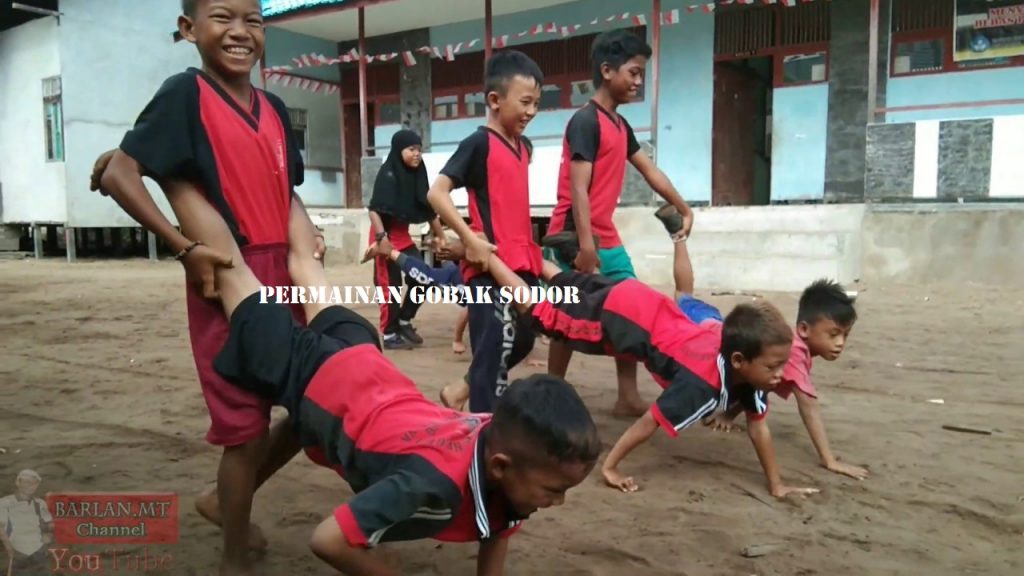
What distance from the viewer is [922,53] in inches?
364

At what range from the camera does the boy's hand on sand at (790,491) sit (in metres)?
2.68

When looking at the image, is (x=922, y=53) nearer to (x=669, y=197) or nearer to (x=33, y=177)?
(x=669, y=197)

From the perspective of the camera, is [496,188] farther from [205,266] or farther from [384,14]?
[384,14]

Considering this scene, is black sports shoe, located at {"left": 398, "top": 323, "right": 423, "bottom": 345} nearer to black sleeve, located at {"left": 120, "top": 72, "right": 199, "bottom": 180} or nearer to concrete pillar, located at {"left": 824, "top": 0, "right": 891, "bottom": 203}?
black sleeve, located at {"left": 120, "top": 72, "right": 199, "bottom": 180}

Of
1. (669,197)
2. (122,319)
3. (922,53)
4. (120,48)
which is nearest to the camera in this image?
(669,197)

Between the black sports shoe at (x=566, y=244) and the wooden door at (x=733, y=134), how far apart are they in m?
7.89

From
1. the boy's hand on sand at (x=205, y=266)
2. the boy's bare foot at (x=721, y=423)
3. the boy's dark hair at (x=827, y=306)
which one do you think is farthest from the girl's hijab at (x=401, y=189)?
the boy's hand on sand at (x=205, y=266)

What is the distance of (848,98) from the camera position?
9758 mm

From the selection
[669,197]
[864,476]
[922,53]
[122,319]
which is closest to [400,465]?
[864,476]

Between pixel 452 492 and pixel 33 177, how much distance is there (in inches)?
631

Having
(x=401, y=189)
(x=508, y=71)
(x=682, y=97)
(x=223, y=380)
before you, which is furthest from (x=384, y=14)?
(x=223, y=380)

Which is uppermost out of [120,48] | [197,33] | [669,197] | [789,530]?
[120,48]

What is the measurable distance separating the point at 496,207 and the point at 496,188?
0.28ft

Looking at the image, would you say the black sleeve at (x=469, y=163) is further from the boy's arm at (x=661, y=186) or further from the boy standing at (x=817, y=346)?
the boy standing at (x=817, y=346)
